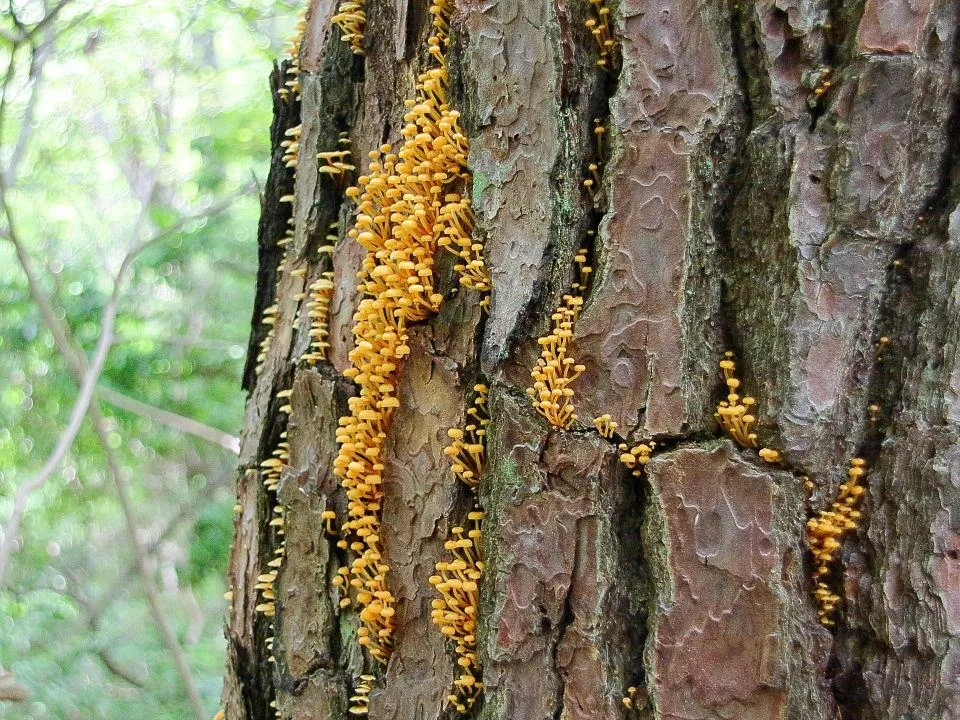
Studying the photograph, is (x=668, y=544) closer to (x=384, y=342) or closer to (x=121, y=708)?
(x=384, y=342)

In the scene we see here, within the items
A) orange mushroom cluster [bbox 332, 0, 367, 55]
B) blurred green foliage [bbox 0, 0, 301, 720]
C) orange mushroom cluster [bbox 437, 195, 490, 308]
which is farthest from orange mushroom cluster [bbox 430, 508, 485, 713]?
blurred green foliage [bbox 0, 0, 301, 720]

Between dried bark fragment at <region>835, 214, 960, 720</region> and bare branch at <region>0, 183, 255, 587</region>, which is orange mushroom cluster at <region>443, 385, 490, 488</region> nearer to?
dried bark fragment at <region>835, 214, 960, 720</region>

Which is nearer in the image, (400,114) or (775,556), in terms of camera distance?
(775,556)

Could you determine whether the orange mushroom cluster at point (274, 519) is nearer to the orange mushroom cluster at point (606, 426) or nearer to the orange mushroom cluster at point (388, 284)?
the orange mushroom cluster at point (388, 284)

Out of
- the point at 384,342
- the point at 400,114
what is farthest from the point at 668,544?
the point at 400,114

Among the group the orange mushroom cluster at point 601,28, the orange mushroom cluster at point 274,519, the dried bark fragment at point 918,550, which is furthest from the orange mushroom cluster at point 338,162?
the dried bark fragment at point 918,550
